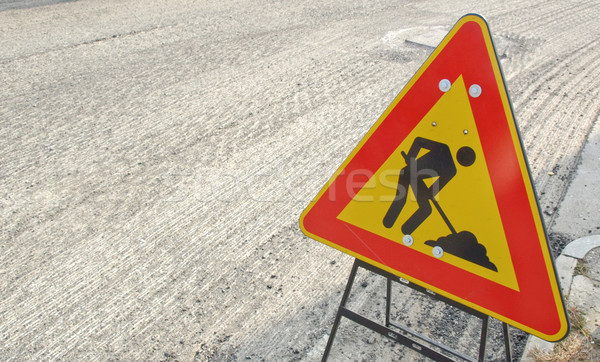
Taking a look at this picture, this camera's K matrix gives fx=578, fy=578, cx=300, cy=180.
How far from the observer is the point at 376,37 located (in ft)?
26.1

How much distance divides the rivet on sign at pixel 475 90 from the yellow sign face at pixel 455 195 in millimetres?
21

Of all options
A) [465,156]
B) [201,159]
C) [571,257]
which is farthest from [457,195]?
[201,159]

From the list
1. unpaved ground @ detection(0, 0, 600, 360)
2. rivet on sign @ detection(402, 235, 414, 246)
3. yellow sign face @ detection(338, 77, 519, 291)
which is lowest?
unpaved ground @ detection(0, 0, 600, 360)

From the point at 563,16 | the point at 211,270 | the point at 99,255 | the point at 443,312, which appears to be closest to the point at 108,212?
the point at 99,255

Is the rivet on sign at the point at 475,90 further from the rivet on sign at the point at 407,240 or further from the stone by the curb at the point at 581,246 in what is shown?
the stone by the curb at the point at 581,246

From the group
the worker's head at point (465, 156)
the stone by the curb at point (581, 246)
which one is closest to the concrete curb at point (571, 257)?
the stone by the curb at point (581, 246)

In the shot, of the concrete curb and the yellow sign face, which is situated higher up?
the yellow sign face

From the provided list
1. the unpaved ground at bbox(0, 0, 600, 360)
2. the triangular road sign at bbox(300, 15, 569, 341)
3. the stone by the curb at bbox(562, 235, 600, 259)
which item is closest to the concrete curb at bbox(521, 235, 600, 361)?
the stone by the curb at bbox(562, 235, 600, 259)

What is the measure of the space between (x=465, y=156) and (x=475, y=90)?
232 mm

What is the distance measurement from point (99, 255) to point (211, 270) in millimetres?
739

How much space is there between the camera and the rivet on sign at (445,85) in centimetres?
195

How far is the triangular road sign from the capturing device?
190cm

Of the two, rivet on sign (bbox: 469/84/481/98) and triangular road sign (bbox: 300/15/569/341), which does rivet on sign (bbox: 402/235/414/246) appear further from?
rivet on sign (bbox: 469/84/481/98)

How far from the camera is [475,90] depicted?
1896mm
